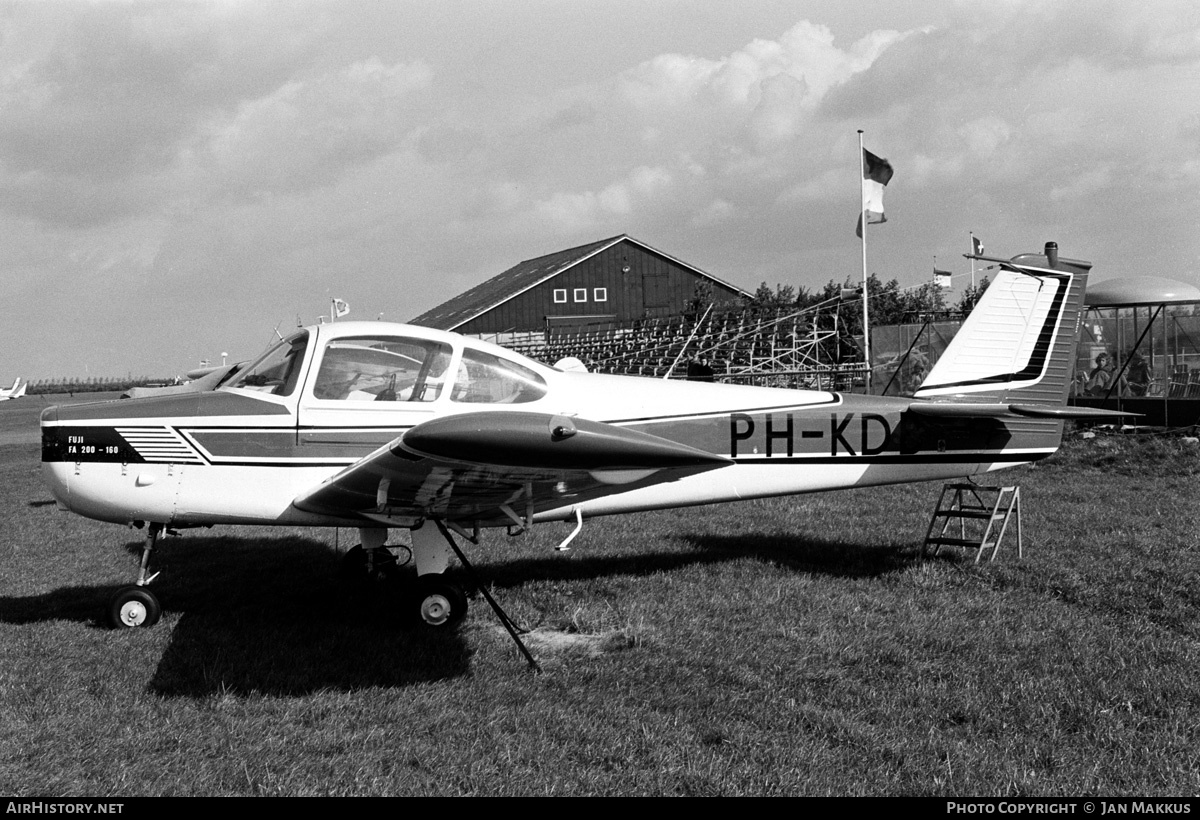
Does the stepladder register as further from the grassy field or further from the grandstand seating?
the grandstand seating

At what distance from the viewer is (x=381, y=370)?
19.2ft

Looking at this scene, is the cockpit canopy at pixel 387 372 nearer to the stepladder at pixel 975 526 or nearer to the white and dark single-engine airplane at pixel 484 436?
the white and dark single-engine airplane at pixel 484 436

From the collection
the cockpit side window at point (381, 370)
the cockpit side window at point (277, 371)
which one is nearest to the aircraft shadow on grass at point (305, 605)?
the cockpit side window at point (381, 370)

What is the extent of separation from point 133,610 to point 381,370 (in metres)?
2.23

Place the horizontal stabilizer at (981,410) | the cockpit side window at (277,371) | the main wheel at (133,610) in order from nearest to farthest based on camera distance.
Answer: the cockpit side window at (277,371)
the main wheel at (133,610)
the horizontal stabilizer at (981,410)

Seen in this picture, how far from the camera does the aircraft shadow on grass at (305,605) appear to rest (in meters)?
4.98

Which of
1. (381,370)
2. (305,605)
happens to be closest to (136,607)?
(305,605)

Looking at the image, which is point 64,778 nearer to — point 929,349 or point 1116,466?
point 1116,466

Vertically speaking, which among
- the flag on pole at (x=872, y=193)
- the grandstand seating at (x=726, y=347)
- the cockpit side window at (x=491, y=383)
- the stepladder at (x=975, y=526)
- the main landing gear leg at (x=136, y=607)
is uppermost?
the flag on pole at (x=872, y=193)

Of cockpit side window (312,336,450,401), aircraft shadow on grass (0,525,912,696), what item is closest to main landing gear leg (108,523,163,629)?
aircraft shadow on grass (0,525,912,696)

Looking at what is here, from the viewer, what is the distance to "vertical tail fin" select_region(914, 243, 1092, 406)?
7.02 metres

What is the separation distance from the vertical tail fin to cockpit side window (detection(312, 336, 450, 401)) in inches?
150

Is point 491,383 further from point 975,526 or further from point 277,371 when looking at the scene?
point 975,526

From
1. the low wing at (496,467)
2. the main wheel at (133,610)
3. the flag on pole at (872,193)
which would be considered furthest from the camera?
the flag on pole at (872,193)
